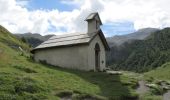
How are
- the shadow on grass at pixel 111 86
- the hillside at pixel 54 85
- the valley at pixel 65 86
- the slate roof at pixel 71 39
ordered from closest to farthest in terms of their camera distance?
the hillside at pixel 54 85 < the valley at pixel 65 86 < the shadow on grass at pixel 111 86 < the slate roof at pixel 71 39

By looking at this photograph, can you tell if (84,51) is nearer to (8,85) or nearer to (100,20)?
(100,20)

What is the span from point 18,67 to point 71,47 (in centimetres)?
1465

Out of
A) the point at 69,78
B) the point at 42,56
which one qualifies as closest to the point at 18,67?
the point at 69,78

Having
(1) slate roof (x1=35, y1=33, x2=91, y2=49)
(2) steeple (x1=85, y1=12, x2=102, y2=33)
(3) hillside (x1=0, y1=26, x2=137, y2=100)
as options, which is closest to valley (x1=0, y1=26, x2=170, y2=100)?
(3) hillside (x1=0, y1=26, x2=137, y2=100)

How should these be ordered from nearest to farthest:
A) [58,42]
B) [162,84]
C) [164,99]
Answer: [164,99] → [162,84] → [58,42]

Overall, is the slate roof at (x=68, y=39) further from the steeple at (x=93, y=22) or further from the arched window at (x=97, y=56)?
the arched window at (x=97, y=56)

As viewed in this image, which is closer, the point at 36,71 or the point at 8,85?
the point at 8,85

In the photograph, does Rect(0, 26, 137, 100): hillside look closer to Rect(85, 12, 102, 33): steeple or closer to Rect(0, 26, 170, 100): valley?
Rect(0, 26, 170, 100): valley

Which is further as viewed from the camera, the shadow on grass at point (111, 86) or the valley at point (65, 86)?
the shadow on grass at point (111, 86)

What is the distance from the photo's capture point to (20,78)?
113ft

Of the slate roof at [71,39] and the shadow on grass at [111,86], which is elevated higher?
the slate roof at [71,39]

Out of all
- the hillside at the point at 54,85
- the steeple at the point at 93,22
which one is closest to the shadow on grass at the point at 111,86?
the hillside at the point at 54,85

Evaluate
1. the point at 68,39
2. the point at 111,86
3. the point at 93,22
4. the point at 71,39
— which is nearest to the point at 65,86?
the point at 111,86

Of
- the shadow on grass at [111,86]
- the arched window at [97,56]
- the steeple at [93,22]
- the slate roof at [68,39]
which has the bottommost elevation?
the shadow on grass at [111,86]
